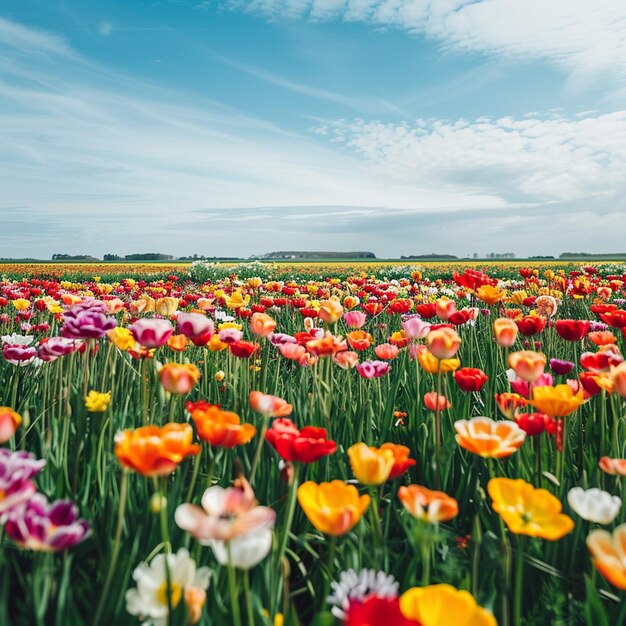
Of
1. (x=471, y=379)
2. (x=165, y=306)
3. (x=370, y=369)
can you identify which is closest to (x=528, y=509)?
(x=471, y=379)

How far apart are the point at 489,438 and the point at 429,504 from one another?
222 millimetres

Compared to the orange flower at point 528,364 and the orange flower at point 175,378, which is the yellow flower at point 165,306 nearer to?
the orange flower at point 175,378

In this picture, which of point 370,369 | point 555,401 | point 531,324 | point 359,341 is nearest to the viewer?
point 555,401

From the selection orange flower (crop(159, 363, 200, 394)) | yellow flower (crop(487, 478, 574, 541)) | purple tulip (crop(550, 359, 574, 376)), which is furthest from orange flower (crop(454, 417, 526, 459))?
purple tulip (crop(550, 359, 574, 376))

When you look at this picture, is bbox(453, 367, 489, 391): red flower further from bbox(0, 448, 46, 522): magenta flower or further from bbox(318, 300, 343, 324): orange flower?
bbox(0, 448, 46, 522): magenta flower

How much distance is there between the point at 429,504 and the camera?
3.07ft

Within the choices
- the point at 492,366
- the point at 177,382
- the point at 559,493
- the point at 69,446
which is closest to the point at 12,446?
the point at 69,446

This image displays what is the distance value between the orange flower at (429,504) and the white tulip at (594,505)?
27 cm

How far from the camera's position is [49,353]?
190 cm

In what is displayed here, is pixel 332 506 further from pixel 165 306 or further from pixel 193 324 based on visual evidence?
pixel 165 306

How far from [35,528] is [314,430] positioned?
1.86 feet

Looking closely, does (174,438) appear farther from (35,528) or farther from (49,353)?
(49,353)

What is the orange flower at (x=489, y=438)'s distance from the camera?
106 cm

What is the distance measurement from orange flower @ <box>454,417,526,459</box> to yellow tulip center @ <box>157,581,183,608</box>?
1.98 ft
